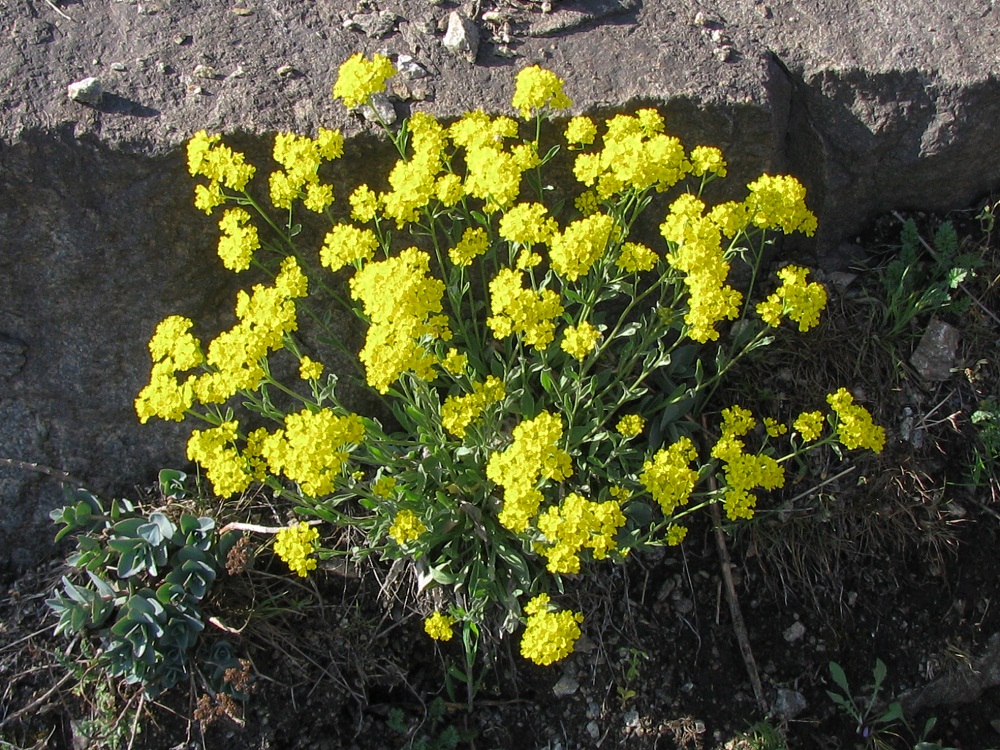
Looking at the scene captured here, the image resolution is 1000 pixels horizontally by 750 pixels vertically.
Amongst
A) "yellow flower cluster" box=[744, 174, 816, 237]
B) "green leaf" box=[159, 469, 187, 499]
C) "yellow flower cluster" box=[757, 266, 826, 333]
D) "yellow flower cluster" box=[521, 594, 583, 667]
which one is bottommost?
"yellow flower cluster" box=[521, 594, 583, 667]

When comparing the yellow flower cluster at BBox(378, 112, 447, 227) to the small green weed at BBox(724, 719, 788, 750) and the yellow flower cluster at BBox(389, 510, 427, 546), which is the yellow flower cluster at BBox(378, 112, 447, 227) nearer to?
the yellow flower cluster at BBox(389, 510, 427, 546)

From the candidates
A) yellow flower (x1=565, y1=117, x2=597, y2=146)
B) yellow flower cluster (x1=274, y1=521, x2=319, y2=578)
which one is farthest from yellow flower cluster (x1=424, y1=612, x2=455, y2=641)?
yellow flower (x1=565, y1=117, x2=597, y2=146)

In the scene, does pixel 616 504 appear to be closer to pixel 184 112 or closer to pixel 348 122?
pixel 348 122

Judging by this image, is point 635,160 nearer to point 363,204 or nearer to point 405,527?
point 363,204

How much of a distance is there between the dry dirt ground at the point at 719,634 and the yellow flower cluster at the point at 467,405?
0.82 m

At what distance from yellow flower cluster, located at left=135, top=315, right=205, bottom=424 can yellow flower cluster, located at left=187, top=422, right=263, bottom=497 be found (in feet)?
0.35

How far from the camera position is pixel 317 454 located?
9.16ft

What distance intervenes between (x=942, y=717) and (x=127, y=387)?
337cm

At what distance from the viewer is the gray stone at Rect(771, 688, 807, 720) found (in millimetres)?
3482

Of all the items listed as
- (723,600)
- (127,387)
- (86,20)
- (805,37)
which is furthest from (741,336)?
(86,20)

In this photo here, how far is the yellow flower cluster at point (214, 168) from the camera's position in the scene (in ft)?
10.1

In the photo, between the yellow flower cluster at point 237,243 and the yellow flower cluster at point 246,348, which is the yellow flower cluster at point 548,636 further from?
the yellow flower cluster at point 237,243

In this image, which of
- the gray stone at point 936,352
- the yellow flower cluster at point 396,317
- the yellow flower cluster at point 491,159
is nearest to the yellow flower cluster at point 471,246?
the yellow flower cluster at point 491,159

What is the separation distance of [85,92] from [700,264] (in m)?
2.19
